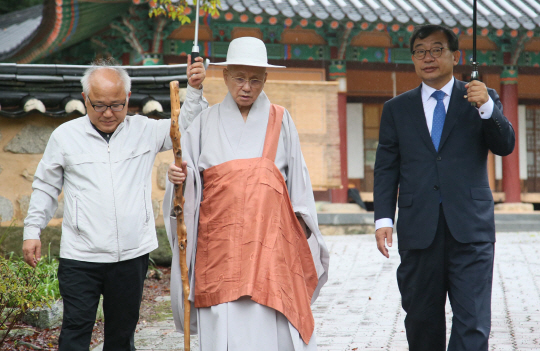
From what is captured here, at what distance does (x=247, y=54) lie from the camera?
3607mm

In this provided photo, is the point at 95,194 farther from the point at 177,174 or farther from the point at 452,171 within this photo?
the point at 452,171

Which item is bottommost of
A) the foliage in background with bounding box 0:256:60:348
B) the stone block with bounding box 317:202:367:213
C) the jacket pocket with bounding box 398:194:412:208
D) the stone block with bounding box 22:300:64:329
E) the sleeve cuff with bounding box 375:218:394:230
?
the stone block with bounding box 22:300:64:329

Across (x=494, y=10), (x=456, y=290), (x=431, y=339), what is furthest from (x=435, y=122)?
(x=494, y=10)

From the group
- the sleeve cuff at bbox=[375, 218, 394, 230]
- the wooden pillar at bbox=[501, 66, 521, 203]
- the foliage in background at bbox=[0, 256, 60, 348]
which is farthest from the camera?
the wooden pillar at bbox=[501, 66, 521, 203]

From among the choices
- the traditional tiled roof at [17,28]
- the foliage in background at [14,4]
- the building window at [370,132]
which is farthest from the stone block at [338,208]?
the foliage in background at [14,4]

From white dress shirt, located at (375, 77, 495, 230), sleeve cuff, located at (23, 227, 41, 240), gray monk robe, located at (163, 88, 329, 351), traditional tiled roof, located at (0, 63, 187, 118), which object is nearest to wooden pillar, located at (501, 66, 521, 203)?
traditional tiled roof, located at (0, 63, 187, 118)

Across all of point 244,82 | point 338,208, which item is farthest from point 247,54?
point 338,208

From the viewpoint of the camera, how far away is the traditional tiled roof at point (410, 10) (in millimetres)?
10953

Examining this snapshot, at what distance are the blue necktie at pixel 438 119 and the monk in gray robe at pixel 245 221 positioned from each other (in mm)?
760

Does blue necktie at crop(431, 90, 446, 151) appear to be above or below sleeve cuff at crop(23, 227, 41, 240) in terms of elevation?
above

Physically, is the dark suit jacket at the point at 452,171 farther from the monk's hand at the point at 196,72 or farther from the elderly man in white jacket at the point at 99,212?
the elderly man in white jacket at the point at 99,212

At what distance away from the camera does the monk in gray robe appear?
11.2 ft

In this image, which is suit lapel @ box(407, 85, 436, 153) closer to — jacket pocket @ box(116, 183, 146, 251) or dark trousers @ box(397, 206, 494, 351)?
dark trousers @ box(397, 206, 494, 351)

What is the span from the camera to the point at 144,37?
1105 cm
